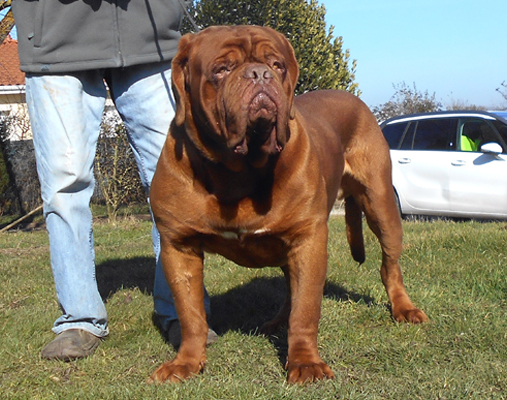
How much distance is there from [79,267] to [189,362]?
2.89 feet

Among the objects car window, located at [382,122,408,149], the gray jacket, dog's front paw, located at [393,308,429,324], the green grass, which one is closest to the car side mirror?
car window, located at [382,122,408,149]

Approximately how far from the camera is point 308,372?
263 cm

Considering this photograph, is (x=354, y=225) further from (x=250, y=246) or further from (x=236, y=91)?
(x=236, y=91)

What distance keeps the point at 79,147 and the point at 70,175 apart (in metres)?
0.15

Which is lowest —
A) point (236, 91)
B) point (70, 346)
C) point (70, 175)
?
point (70, 346)

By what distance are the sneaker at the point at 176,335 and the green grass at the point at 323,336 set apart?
5cm

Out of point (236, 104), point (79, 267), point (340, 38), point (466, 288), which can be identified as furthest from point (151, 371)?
point (340, 38)

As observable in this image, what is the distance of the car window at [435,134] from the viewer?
31.3ft

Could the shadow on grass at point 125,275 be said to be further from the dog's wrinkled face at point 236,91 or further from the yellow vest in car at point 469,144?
the yellow vest in car at point 469,144

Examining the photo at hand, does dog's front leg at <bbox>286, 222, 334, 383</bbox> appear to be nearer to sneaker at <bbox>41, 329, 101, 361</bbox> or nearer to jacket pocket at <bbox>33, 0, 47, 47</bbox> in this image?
sneaker at <bbox>41, 329, 101, 361</bbox>

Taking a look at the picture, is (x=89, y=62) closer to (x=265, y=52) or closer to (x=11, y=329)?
(x=265, y=52)

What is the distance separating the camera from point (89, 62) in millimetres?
3203

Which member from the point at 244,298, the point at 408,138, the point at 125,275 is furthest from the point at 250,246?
the point at 408,138

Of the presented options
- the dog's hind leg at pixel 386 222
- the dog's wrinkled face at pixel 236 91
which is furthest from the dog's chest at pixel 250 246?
the dog's hind leg at pixel 386 222
